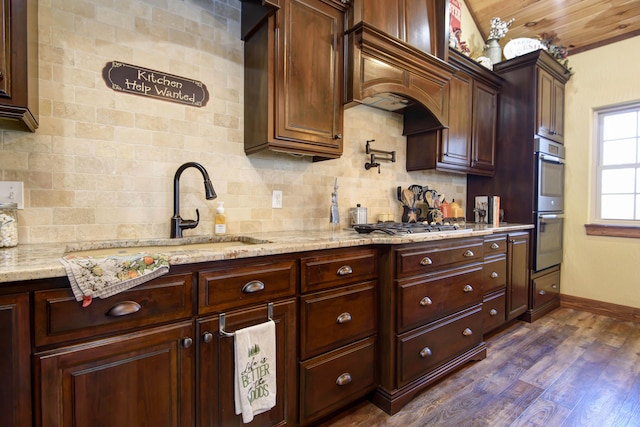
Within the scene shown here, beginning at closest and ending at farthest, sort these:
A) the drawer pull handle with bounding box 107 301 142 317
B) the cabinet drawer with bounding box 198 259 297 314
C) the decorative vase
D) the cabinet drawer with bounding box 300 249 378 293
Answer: the drawer pull handle with bounding box 107 301 142 317 → the cabinet drawer with bounding box 198 259 297 314 → the cabinet drawer with bounding box 300 249 378 293 → the decorative vase

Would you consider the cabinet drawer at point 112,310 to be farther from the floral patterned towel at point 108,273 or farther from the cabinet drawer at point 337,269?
the cabinet drawer at point 337,269

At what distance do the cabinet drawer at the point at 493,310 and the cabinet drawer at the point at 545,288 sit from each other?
0.64m

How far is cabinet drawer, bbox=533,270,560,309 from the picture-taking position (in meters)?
3.20

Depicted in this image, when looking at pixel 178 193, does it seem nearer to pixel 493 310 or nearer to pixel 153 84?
A: pixel 153 84

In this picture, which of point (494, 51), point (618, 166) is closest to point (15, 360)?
point (494, 51)

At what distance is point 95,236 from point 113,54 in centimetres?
90

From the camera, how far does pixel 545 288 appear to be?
3.35 m

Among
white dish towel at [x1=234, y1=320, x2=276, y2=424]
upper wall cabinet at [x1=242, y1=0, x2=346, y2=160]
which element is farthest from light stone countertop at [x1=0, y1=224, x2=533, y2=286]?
upper wall cabinet at [x1=242, y1=0, x2=346, y2=160]

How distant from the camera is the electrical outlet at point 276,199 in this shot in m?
2.12

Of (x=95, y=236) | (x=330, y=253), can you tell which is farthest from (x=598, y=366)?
(x=95, y=236)

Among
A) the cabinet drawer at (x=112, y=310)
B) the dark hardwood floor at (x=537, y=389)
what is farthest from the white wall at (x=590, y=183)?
the cabinet drawer at (x=112, y=310)

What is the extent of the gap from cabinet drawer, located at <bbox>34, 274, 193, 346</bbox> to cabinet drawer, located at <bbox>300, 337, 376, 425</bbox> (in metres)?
0.68

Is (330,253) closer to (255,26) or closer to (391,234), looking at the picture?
(391,234)

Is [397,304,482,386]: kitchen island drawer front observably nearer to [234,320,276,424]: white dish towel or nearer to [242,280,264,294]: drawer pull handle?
[234,320,276,424]: white dish towel
